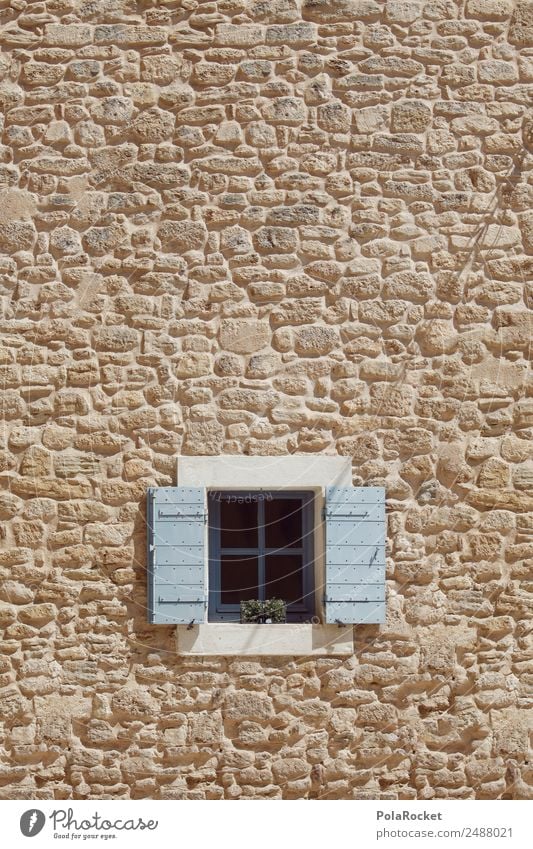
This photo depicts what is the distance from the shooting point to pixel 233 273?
603cm

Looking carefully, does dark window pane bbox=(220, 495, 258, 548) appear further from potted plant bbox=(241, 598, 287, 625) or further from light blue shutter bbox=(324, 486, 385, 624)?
light blue shutter bbox=(324, 486, 385, 624)

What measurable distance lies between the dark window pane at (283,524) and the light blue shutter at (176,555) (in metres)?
0.44

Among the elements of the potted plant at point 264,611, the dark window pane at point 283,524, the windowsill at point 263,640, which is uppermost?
the dark window pane at point 283,524

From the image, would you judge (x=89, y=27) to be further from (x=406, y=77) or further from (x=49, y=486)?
(x=49, y=486)

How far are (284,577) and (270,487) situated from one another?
1.93 feet

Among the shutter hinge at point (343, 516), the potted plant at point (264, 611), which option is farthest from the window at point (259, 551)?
the shutter hinge at point (343, 516)

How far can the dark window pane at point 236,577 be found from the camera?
6023 millimetres

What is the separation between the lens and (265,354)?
5996 mm

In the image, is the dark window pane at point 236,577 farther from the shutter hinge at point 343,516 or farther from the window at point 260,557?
the shutter hinge at point 343,516

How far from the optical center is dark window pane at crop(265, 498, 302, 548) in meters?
6.05

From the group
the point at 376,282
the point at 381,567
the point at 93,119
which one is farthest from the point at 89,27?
the point at 381,567

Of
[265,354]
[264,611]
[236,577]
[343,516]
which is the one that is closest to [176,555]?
[236,577]

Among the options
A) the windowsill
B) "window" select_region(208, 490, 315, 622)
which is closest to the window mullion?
"window" select_region(208, 490, 315, 622)

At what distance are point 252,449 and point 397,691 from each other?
1.65 meters
